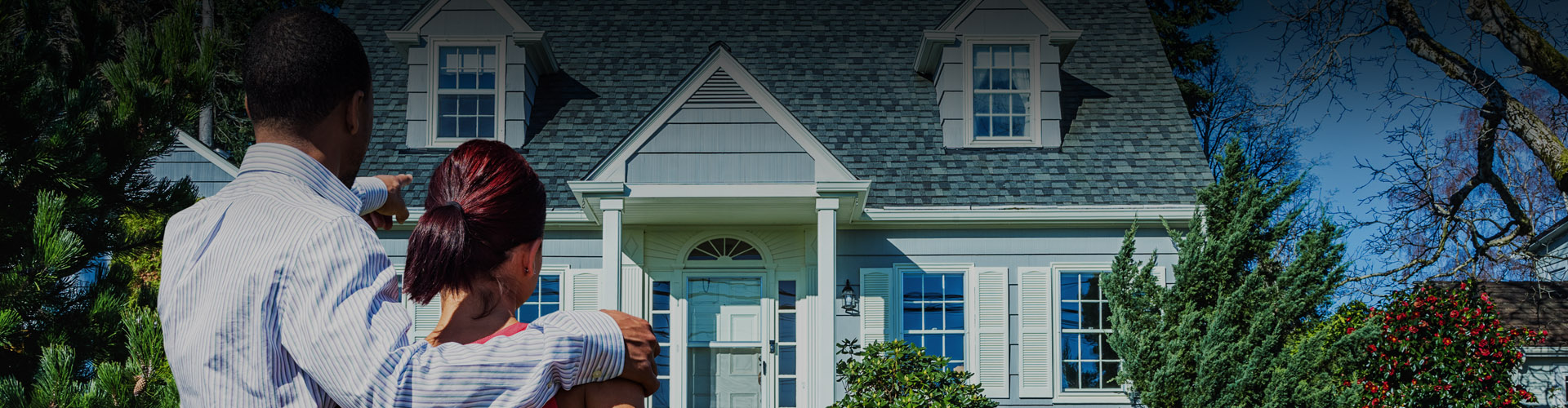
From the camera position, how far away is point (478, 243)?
1577mm

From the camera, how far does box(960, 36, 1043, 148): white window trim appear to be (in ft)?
34.2

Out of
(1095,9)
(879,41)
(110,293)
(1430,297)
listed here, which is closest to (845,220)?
(879,41)

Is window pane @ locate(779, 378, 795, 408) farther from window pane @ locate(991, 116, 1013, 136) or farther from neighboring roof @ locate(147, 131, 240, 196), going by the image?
neighboring roof @ locate(147, 131, 240, 196)

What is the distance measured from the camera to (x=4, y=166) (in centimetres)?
406

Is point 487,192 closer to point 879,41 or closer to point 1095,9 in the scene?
point 879,41

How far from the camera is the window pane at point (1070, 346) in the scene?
9.78m

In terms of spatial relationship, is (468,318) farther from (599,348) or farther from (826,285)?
(826,285)

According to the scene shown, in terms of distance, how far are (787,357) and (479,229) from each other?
8.57 meters

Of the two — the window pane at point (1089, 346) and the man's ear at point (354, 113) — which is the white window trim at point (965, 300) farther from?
the man's ear at point (354, 113)

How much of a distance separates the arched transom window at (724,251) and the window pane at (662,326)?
22.7 inches

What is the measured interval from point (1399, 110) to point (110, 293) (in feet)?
30.6

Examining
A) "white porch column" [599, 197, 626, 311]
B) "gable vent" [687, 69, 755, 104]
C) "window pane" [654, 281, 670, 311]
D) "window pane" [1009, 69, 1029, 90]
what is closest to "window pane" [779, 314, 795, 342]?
"window pane" [654, 281, 670, 311]

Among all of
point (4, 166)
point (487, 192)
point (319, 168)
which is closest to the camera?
point (319, 168)

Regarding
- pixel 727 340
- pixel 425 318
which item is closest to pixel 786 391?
pixel 727 340
